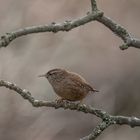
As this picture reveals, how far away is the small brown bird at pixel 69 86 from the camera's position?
3.65 metres

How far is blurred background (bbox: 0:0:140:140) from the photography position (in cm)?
909

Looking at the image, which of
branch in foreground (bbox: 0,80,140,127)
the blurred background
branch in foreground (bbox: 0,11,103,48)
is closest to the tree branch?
branch in foreground (bbox: 0,80,140,127)

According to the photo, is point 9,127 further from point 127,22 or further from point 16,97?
point 127,22

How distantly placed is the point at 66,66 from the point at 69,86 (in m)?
5.76

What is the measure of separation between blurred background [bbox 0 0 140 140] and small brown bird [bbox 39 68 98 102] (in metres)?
4.72

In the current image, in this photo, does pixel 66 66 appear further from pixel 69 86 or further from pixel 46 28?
pixel 46 28

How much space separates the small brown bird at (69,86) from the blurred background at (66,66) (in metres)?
4.72

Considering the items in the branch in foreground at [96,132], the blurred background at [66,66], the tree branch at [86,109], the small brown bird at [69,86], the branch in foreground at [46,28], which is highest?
the blurred background at [66,66]

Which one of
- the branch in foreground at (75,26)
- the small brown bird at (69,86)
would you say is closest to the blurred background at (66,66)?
the small brown bird at (69,86)

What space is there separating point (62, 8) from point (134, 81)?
1666mm

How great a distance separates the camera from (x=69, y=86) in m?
3.66

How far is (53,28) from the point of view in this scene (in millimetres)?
3381

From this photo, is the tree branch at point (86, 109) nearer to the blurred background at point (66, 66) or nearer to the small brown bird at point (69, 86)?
the small brown bird at point (69, 86)

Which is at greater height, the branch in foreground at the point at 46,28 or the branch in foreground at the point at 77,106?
the branch in foreground at the point at 46,28
